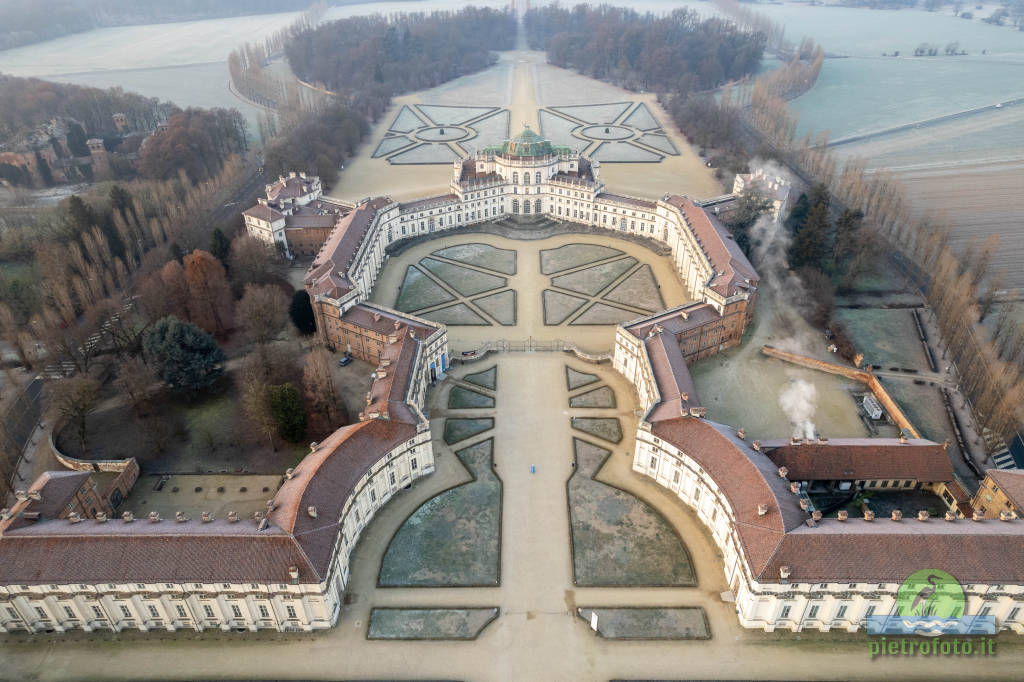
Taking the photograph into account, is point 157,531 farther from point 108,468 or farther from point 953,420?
point 953,420

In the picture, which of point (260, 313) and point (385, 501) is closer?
point (385, 501)

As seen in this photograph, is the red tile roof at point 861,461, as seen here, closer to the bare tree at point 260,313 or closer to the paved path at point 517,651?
the paved path at point 517,651

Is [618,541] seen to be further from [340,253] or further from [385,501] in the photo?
[340,253]

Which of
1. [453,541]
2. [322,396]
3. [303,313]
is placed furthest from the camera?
[303,313]

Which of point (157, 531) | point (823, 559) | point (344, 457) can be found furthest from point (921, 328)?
point (157, 531)

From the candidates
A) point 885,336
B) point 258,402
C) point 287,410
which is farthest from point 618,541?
point 885,336

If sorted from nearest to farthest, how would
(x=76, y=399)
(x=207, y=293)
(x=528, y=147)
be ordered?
1. (x=76, y=399)
2. (x=207, y=293)
3. (x=528, y=147)
